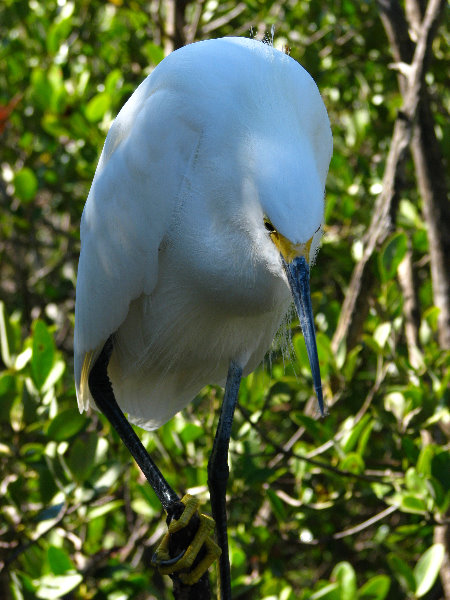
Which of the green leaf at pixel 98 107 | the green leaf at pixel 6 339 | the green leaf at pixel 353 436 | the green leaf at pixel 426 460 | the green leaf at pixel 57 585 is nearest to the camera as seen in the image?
the green leaf at pixel 57 585

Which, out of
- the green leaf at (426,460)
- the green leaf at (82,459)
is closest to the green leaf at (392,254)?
the green leaf at (426,460)

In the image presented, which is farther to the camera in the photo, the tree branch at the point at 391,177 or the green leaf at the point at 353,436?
the tree branch at the point at 391,177

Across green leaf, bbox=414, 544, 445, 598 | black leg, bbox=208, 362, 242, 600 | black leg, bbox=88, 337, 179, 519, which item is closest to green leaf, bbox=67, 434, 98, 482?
black leg, bbox=88, 337, 179, 519

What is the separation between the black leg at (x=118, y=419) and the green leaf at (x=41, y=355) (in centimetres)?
14

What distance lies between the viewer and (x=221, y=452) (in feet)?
7.18

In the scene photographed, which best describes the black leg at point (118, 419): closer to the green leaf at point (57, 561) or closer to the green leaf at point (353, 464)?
the green leaf at point (57, 561)

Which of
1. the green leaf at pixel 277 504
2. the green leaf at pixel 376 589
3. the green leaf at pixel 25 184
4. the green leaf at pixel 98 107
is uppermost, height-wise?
the green leaf at pixel 98 107

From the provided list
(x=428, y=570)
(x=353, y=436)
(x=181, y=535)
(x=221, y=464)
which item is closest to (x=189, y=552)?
(x=181, y=535)

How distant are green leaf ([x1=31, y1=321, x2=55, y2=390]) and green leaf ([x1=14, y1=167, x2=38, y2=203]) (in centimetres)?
90

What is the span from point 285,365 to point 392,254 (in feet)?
1.50

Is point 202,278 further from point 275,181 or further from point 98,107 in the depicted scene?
point 98,107

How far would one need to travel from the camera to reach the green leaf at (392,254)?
228 cm

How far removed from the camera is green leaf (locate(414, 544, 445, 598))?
2.16 meters

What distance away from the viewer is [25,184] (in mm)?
2896
